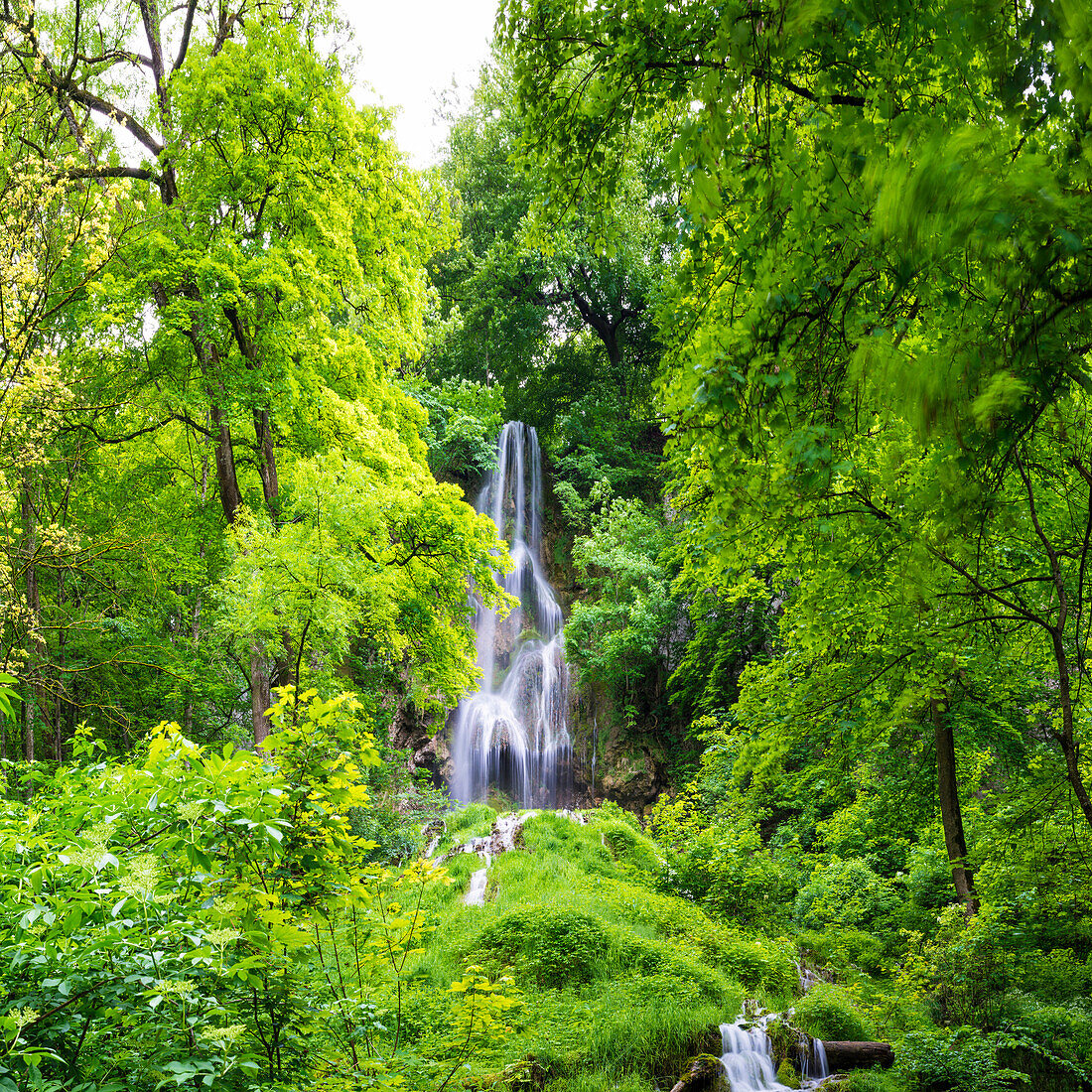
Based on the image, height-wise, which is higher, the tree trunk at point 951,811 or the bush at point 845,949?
→ the tree trunk at point 951,811

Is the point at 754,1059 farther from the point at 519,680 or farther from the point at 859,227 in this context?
the point at 519,680

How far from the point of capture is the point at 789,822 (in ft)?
44.8

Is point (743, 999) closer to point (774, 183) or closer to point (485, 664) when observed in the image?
point (774, 183)

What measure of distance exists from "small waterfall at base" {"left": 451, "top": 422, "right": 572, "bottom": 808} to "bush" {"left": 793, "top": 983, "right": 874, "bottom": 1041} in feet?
34.0

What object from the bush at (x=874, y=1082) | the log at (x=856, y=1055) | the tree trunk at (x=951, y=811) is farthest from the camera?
the tree trunk at (x=951, y=811)

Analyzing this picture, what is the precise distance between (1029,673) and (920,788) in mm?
2496

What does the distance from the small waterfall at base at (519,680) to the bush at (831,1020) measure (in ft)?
34.0

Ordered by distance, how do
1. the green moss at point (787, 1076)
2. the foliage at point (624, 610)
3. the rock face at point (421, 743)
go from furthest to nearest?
the rock face at point (421, 743) < the foliage at point (624, 610) < the green moss at point (787, 1076)

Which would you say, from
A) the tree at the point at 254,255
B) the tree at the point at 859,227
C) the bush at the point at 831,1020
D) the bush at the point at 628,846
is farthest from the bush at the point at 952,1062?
the tree at the point at 254,255

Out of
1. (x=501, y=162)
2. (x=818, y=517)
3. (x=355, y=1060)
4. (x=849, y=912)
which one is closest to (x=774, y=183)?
(x=818, y=517)

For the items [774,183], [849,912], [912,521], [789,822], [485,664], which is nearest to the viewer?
[774,183]

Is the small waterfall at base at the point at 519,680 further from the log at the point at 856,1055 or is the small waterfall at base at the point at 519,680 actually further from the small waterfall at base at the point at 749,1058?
the log at the point at 856,1055

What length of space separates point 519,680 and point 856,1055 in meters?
13.2

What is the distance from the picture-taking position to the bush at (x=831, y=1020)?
720 centimetres
